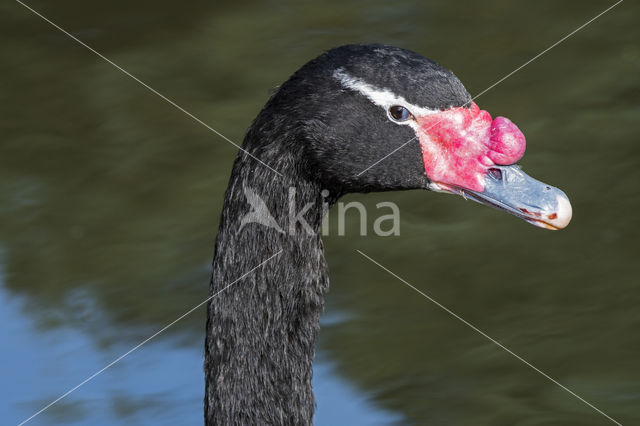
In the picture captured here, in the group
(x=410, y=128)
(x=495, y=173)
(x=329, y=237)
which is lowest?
(x=495, y=173)

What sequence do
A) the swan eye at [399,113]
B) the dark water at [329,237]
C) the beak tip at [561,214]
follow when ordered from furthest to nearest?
the dark water at [329,237] → the swan eye at [399,113] → the beak tip at [561,214]

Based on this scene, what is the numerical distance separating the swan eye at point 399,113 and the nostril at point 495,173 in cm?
35

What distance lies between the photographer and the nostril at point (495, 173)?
4117 mm

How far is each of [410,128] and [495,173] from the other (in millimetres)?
341

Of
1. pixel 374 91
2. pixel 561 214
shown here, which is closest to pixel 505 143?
pixel 561 214

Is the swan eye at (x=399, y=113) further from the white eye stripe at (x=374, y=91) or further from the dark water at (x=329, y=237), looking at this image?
the dark water at (x=329, y=237)

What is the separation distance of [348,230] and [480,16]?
2.48 meters

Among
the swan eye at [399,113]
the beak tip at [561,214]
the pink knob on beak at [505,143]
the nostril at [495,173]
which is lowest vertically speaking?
the beak tip at [561,214]

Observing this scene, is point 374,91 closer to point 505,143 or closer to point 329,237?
point 505,143

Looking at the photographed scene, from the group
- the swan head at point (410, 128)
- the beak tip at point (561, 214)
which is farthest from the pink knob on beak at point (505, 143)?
the beak tip at point (561, 214)

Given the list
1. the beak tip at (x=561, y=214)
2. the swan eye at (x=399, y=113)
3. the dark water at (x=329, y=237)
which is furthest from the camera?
the dark water at (x=329, y=237)

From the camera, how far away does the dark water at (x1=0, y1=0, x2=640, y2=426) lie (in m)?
5.71

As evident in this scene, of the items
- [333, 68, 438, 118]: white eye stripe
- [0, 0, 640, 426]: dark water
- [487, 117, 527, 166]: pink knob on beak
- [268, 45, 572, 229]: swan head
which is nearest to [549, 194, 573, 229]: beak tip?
[268, 45, 572, 229]: swan head

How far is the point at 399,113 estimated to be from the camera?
13.5 ft
